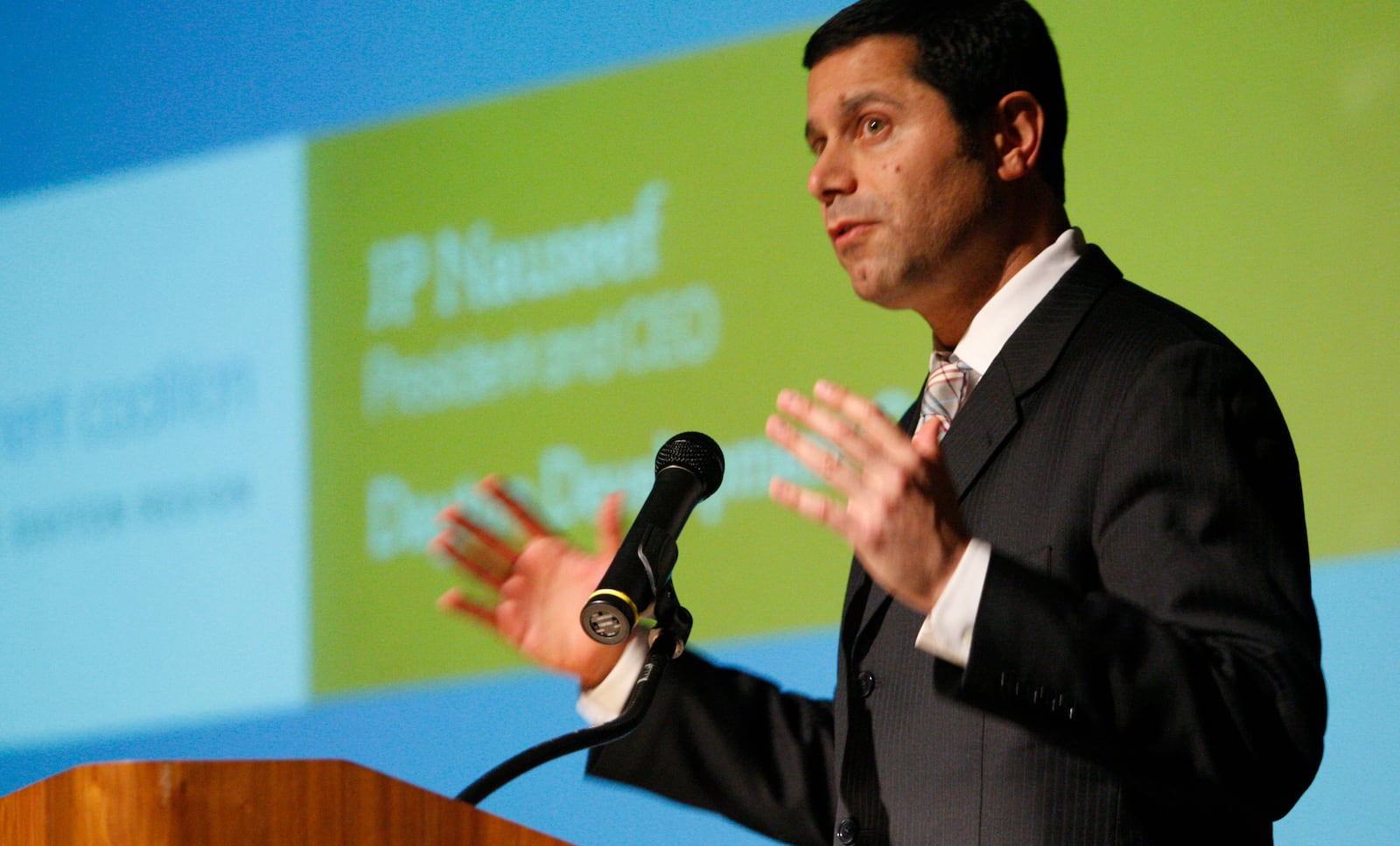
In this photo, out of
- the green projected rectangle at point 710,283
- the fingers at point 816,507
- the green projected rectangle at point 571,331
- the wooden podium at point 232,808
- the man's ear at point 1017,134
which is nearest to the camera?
the wooden podium at point 232,808

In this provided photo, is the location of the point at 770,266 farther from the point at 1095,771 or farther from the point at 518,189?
the point at 1095,771

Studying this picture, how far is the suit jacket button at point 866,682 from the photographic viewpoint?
1.83m

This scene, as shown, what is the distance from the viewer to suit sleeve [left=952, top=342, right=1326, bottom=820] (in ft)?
4.91

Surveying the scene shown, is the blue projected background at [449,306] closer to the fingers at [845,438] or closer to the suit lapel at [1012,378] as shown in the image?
the suit lapel at [1012,378]

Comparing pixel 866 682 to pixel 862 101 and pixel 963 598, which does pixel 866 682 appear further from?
pixel 862 101

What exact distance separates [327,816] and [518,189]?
2338mm

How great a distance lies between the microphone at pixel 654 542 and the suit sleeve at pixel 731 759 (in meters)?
0.45

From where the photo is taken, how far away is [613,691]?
204 cm

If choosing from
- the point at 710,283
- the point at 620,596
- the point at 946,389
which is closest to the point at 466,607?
the point at 620,596

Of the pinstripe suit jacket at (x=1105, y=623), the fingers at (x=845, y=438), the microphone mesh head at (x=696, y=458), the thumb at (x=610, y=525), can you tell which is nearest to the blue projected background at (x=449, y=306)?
the pinstripe suit jacket at (x=1105, y=623)

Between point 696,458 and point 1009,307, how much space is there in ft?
1.57

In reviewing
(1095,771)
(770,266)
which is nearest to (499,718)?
(770,266)

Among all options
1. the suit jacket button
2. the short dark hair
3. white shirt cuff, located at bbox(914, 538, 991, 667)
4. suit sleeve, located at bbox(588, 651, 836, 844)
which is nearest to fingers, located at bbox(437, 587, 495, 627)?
suit sleeve, located at bbox(588, 651, 836, 844)

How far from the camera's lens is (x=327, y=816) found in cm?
140
